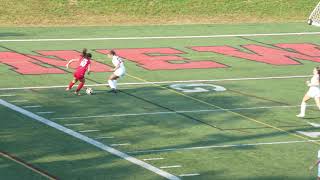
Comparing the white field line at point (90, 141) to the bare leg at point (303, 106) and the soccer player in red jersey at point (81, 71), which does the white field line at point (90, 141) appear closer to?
the soccer player in red jersey at point (81, 71)

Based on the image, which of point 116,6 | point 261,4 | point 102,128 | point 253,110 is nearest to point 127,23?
point 116,6

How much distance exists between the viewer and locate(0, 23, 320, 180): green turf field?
19.7 m

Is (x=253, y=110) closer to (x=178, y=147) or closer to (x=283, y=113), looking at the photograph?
(x=283, y=113)

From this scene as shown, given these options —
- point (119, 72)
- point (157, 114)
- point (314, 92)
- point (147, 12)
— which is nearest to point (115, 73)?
point (119, 72)

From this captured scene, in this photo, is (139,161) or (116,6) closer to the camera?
(139,161)

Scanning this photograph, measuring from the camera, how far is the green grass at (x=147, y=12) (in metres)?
45.0

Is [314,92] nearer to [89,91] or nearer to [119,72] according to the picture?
[119,72]

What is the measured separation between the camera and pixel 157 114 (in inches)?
998

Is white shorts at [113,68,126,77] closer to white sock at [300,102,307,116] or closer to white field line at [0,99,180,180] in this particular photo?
white field line at [0,99,180,180]

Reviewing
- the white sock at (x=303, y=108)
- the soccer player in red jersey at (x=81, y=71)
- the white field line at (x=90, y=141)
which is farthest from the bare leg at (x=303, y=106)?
the white field line at (x=90, y=141)

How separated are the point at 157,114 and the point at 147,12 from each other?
23.2m

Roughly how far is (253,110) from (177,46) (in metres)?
13.3

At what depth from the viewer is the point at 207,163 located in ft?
65.8

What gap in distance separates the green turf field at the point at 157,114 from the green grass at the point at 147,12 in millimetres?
3694
